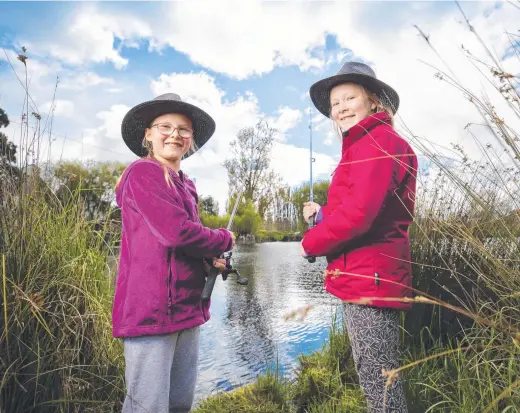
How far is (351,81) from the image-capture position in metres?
1.87

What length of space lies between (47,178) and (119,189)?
3.41ft

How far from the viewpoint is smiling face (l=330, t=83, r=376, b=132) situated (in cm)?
180

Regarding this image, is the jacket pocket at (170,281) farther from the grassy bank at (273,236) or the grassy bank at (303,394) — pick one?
the grassy bank at (273,236)

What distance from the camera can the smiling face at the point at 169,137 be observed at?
1.95 m

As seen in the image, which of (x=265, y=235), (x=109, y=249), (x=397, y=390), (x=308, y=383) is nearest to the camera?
(x=397, y=390)

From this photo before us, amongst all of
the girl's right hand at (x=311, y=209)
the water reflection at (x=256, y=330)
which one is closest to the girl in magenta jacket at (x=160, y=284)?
the girl's right hand at (x=311, y=209)

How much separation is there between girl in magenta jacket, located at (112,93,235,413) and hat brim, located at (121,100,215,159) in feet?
0.65

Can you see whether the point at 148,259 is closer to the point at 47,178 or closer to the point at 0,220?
the point at 0,220

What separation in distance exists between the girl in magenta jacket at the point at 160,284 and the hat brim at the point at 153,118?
0.20 meters

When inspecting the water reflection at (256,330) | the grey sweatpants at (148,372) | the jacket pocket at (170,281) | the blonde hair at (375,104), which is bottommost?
the water reflection at (256,330)

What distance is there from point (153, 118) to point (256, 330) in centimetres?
309

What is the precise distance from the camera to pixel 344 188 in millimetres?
1671

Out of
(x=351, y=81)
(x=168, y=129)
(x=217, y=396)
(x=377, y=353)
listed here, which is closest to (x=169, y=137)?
(x=168, y=129)

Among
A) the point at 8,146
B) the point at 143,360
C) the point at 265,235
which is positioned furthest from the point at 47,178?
the point at 265,235
